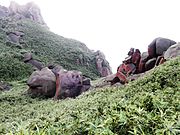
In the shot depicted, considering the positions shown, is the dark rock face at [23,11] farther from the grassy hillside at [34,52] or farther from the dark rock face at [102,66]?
the dark rock face at [102,66]

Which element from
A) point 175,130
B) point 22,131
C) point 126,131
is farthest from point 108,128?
point 22,131

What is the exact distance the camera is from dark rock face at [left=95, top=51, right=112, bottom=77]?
191 feet

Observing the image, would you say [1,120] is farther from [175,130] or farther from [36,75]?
[175,130]

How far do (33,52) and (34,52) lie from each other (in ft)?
1.04

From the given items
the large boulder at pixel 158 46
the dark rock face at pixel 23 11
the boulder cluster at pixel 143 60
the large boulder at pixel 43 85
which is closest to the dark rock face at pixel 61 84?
the large boulder at pixel 43 85

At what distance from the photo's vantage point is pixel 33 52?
56.4 m

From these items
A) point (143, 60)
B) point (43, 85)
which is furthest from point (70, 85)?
point (143, 60)

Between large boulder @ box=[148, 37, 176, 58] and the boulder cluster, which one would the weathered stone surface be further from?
large boulder @ box=[148, 37, 176, 58]

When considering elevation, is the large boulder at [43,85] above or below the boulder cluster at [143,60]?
below

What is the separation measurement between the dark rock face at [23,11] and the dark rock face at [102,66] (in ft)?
109

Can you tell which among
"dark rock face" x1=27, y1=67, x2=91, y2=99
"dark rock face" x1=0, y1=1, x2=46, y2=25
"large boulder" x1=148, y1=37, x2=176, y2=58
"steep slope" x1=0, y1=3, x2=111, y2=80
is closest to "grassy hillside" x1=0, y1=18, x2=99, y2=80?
"steep slope" x1=0, y1=3, x2=111, y2=80

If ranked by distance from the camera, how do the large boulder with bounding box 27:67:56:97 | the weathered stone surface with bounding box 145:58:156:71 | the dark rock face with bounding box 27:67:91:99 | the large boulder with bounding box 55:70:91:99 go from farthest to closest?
the large boulder with bounding box 27:67:56:97
the dark rock face with bounding box 27:67:91:99
the large boulder with bounding box 55:70:91:99
the weathered stone surface with bounding box 145:58:156:71

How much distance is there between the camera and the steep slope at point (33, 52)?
4408 centimetres

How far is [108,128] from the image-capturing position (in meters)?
4.22
